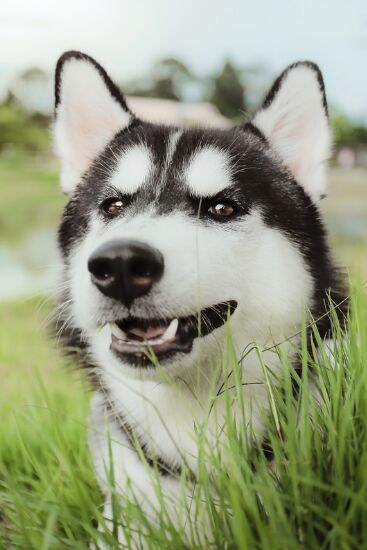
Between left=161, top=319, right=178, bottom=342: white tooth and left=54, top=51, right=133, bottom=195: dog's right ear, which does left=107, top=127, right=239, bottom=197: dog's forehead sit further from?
left=161, top=319, right=178, bottom=342: white tooth

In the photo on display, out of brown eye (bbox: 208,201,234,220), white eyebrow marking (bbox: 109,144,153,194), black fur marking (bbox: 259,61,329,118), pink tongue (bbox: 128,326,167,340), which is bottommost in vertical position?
pink tongue (bbox: 128,326,167,340)

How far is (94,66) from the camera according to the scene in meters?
1.75

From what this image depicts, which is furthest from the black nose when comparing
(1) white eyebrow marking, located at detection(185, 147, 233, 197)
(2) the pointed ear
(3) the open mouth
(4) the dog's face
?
(2) the pointed ear

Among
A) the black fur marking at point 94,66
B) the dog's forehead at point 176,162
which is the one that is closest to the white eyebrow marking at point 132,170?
the dog's forehead at point 176,162

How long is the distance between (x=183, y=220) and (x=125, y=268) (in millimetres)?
270

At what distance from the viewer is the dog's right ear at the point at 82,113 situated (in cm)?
176

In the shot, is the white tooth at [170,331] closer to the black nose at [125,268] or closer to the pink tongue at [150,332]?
the pink tongue at [150,332]

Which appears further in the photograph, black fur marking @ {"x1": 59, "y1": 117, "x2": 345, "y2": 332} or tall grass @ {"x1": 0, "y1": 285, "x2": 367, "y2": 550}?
black fur marking @ {"x1": 59, "y1": 117, "x2": 345, "y2": 332}

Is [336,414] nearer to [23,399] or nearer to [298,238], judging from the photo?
[298,238]

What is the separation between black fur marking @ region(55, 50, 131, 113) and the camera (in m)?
1.73

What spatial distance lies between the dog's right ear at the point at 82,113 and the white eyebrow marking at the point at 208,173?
0.40 metres

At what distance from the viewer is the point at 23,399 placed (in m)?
2.10

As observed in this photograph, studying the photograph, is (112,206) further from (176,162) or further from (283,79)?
(283,79)

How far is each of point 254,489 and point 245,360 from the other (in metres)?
0.45
